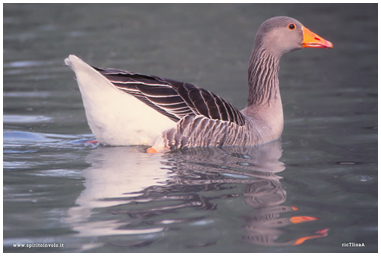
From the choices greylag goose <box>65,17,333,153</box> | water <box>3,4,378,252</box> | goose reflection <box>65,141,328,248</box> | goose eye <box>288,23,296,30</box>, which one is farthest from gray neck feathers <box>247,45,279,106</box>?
goose reflection <box>65,141,328,248</box>

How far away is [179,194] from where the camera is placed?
16.9 ft

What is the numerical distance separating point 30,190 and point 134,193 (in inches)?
42.4

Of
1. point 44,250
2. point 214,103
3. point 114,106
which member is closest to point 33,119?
point 114,106

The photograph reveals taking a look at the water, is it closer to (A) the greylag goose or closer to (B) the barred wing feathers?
(A) the greylag goose

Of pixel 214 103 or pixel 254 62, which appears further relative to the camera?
pixel 254 62

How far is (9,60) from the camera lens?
14.0 metres

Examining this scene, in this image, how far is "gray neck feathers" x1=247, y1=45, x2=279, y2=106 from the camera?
25.4ft

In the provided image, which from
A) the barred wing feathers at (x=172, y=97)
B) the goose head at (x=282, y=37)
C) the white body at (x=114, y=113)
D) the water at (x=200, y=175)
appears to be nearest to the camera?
the water at (x=200, y=175)

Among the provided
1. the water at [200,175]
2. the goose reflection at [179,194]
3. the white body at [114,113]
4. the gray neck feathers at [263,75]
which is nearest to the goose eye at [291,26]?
the gray neck feathers at [263,75]

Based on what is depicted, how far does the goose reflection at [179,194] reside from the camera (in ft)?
14.4

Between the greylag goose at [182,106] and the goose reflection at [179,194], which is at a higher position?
the greylag goose at [182,106]

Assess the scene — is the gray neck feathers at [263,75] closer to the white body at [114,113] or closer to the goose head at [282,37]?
the goose head at [282,37]

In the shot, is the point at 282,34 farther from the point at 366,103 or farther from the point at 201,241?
the point at 201,241

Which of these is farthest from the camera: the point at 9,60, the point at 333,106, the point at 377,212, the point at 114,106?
the point at 9,60
